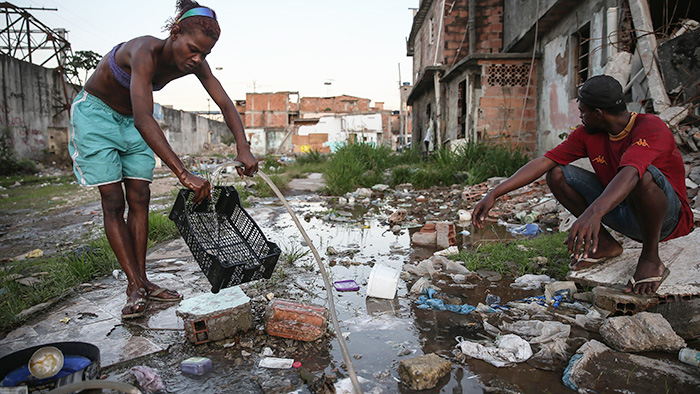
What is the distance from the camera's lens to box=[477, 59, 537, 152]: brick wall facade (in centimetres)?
820

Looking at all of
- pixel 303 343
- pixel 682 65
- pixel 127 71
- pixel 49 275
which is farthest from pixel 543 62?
pixel 49 275

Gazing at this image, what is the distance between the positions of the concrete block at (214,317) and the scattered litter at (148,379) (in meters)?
0.26

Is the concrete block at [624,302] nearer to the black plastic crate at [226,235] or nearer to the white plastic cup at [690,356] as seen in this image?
the white plastic cup at [690,356]

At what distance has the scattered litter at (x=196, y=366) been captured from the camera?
1.56 m

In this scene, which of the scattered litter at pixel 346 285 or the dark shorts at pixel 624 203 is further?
the scattered litter at pixel 346 285

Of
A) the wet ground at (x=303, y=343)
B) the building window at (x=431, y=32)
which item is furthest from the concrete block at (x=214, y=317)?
the building window at (x=431, y=32)

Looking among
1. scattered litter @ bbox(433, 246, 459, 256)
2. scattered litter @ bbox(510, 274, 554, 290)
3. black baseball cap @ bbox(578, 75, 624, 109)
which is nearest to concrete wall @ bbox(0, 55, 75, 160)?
scattered litter @ bbox(433, 246, 459, 256)

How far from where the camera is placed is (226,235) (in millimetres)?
2266

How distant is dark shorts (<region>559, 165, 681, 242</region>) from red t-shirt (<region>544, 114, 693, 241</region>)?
47 mm

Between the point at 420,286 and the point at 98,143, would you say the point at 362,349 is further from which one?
the point at 98,143

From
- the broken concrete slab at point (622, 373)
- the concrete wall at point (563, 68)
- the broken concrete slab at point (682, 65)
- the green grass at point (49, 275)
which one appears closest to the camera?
the broken concrete slab at point (622, 373)

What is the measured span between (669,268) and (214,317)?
7.24 ft

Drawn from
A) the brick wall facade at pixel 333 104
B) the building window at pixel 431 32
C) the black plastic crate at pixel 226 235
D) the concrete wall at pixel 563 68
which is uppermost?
the brick wall facade at pixel 333 104

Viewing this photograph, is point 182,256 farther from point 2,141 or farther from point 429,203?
point 2,141
